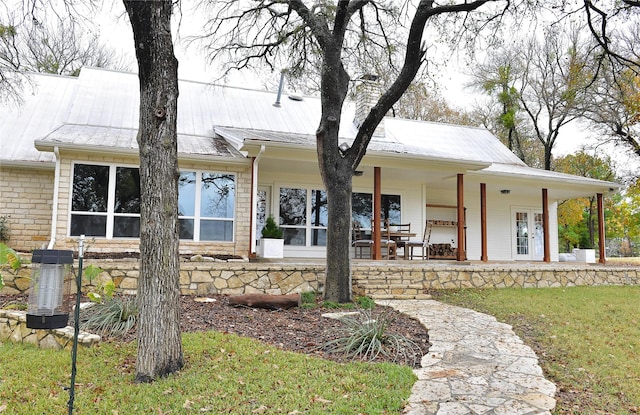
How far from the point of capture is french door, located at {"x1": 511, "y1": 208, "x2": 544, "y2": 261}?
15.6 m

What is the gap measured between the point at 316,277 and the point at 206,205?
329 centimetres

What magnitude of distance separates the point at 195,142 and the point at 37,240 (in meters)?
3.98

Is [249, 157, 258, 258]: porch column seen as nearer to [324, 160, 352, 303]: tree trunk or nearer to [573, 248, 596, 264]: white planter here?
[324, 160, 352, 303]: tree trunk

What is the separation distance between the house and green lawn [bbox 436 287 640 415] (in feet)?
9.87

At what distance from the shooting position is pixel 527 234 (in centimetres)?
1583

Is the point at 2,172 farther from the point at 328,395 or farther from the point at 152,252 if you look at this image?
the point at 328,395

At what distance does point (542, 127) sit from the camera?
25.4 metres

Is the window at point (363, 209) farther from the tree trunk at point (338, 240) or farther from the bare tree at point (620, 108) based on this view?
the bare tree at point (620, 108)

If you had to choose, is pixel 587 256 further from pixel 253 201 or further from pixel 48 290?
pixel 48 290

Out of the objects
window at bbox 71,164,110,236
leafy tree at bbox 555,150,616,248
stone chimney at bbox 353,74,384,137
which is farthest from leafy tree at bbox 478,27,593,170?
window at bbox 71,164,110,236

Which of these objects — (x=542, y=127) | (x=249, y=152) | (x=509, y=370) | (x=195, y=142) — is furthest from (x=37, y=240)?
(x=542, y=127)

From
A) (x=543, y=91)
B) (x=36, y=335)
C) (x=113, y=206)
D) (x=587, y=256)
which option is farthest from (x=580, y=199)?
(x=36, y=335)

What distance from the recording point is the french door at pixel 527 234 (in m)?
15.6

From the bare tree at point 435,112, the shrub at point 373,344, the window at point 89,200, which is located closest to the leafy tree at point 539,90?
the bare tree at point 435,112
